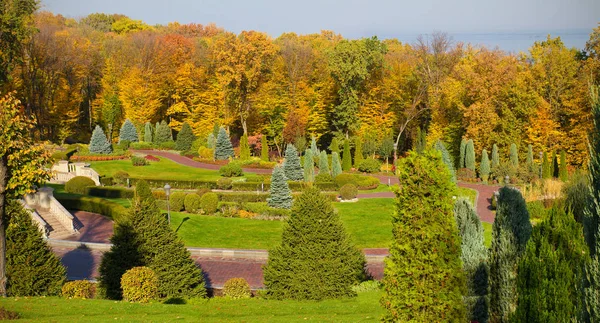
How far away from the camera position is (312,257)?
17.0 meters

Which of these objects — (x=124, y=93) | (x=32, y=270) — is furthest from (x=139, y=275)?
(x=124, y=93)

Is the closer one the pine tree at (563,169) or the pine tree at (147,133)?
the pine tree at (563,169)

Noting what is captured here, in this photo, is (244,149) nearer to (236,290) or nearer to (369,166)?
(369,166)

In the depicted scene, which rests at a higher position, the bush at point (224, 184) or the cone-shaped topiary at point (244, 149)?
the cone-shaped topiary at point (244, 149)

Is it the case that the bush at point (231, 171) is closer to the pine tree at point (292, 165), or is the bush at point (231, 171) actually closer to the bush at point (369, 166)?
the pine tree at point (292, 165)

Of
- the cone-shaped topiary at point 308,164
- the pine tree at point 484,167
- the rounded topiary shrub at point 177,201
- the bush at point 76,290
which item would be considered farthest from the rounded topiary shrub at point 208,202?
the pine tree at point 484,167

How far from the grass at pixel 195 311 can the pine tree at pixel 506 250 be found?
2.75 meters

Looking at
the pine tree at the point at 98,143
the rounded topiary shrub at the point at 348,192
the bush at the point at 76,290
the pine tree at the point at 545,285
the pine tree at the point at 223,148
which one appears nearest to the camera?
the pine tree at the point at 545,285

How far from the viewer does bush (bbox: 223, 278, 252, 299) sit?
60.2ft

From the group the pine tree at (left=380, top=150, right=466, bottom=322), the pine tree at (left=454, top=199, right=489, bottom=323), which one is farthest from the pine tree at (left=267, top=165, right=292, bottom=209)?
the pine tree at (left=380, top=150, right=466, bottom=322)

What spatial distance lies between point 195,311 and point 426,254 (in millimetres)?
6321

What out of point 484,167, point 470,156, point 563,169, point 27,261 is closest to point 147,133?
point 470,156

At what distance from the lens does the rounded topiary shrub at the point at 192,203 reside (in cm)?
3278

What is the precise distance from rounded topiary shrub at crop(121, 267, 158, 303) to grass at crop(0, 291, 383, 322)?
1.46 ft
